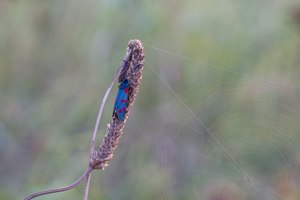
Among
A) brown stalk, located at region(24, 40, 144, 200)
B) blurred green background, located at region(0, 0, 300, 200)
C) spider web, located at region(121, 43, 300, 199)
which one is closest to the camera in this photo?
brown stalk, located at region(24, 40, 144, 200)

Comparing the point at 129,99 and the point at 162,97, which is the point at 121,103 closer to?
the point at 129,99

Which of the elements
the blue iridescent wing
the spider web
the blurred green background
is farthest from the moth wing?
the blurred green background

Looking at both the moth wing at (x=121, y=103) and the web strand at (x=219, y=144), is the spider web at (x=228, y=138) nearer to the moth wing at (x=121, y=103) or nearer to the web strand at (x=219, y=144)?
the web strand at (x=219, y=144)

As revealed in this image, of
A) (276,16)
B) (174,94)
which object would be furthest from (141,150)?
(276,16)

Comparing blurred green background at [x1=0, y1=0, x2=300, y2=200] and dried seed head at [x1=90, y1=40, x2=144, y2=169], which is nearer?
dried seed head at [x1=90, y1=40, x2=144, y2=169]

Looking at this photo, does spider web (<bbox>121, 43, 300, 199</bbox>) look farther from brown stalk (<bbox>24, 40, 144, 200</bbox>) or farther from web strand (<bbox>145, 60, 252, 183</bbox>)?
brown stalk (<bbox>24, 40, 144, 200</bbox>)

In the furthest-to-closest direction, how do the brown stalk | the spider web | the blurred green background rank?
1. the blurred green background
2. the spider web
3. the brown stalk

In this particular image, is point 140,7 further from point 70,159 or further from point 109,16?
point 70,159
